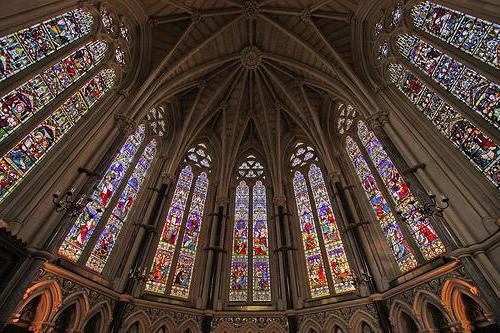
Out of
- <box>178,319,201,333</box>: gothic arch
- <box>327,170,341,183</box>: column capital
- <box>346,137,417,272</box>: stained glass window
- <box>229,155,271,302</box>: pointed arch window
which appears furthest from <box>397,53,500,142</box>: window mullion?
<box>178,319,201,333</box>: gothic arch

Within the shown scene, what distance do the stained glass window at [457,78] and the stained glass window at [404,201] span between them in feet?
11.1

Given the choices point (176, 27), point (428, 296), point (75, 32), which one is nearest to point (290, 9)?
point (176, 27)

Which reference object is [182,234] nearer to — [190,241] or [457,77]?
[190,241]

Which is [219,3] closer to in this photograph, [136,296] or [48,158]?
[48,158]

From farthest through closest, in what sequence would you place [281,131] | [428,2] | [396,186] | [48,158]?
[281,131], [396,186], [428,2], [48,158]

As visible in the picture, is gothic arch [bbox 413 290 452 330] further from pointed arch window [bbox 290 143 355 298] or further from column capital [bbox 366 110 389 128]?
column capital [bbox 366 110 389 128]

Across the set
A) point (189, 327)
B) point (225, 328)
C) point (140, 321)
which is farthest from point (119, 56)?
point (225, 328)

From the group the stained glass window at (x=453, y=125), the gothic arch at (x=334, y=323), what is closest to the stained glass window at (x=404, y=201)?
the stained glass window at (x=453, y=125)

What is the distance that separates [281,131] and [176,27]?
8562 mm

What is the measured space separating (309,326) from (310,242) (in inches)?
148

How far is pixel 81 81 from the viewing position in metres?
10.0

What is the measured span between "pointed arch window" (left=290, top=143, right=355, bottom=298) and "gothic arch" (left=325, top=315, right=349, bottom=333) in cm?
121

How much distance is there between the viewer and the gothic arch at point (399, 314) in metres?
9.14

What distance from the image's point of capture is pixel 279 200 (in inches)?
590
